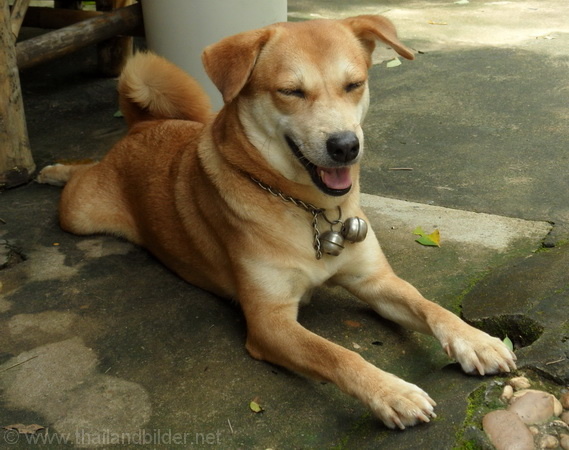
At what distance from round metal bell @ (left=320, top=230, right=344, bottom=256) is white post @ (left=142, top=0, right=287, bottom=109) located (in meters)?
2.36

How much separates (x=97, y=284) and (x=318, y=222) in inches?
45.1

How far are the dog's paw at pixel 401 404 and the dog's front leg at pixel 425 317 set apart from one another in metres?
0.25

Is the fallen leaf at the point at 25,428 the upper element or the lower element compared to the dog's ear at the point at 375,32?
lower

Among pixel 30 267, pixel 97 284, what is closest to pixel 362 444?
pixel 97 284

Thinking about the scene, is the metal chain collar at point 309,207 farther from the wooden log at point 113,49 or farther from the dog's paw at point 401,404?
the wooden log at point 113,49

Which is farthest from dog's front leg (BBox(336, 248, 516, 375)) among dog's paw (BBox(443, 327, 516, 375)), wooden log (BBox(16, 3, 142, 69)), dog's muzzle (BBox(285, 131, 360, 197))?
wooden log (BBox(16, 3, 142, 69))

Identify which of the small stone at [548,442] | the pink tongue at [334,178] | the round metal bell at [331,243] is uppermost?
the pink tongue at [334,178]

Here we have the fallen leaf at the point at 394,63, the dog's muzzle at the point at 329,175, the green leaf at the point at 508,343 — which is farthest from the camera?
the fallen leaf at the point at 394,63

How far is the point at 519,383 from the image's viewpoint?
252 centimetres

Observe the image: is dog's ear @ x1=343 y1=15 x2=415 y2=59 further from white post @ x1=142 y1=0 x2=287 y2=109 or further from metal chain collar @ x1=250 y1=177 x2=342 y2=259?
white post @ x1=142 y1=0 x2=287 y2=109

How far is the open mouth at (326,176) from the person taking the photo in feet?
9.75

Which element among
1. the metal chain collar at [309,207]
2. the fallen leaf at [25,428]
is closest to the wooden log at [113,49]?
the metal chain collar at [309,207]

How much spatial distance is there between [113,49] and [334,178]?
4.00m

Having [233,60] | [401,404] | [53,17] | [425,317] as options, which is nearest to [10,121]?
[233,60]
